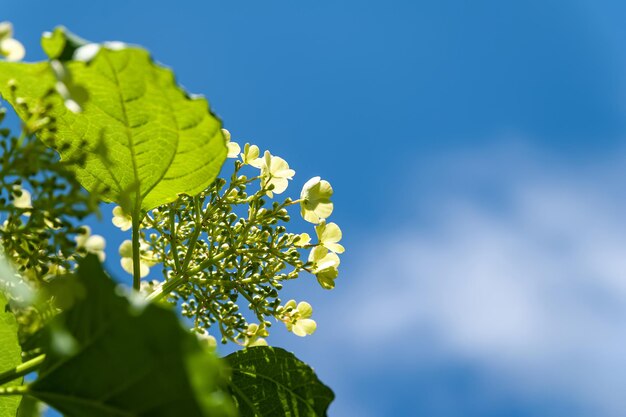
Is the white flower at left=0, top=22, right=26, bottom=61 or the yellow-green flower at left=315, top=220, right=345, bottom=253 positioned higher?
the yellow-green flower at left=315, top=220, right=345, bottom=253

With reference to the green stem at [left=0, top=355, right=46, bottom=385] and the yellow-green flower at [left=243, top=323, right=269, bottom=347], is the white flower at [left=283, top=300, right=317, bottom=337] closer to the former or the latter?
the yellow-green flower at [left=243, top=323, right=269, bottom=347]

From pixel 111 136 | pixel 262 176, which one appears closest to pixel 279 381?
pixel 262 176

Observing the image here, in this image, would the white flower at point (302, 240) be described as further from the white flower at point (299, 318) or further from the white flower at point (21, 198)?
the white flower at point (21, 198)

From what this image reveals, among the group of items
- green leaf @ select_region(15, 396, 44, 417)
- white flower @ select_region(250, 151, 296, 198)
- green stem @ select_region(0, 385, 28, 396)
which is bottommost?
green stem @ select_region(0, 385, 28, 396)

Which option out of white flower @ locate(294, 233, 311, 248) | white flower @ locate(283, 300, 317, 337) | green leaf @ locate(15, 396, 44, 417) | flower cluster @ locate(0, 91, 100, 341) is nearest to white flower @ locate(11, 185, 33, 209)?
flower cluster @ locate(0, 91, 100, 341)

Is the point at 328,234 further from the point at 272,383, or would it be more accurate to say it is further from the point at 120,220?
the point at 120,220

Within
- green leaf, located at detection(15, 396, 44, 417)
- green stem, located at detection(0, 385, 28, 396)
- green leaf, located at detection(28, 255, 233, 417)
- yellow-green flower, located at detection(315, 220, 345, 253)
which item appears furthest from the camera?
yellow-green flower, located at detection(315, 220, 345, 253)

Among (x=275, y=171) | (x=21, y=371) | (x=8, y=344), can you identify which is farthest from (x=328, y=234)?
(x=21, y=371)
